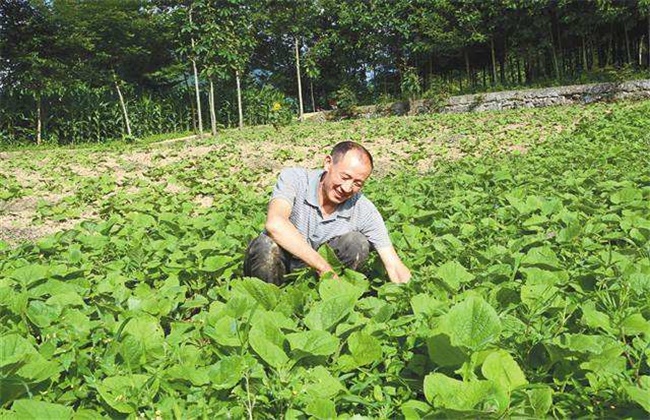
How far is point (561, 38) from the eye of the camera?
22156 millimetres

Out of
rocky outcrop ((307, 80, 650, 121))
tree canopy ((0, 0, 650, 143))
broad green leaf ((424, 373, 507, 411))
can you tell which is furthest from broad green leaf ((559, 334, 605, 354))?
tree canopy ((0, 0, 650, 143))

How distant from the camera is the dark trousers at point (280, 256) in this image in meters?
3.09

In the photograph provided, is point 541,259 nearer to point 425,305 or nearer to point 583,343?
point 425,305

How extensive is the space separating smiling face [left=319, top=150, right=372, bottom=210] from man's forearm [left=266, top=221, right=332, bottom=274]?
300 millimetres


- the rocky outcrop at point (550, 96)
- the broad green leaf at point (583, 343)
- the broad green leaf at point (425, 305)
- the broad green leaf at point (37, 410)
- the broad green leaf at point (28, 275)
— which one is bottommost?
the broad green leaf at point (583, 343)

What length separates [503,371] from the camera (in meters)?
1.65

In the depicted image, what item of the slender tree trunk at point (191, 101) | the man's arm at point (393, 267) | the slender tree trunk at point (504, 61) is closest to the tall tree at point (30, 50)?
the slender tree trunk at point (191, 101)

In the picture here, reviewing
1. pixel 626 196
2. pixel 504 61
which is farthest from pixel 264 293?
pixel 504 61

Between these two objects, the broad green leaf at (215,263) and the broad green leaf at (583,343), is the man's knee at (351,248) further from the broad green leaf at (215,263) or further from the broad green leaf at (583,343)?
the broad green leaf at (583,343)

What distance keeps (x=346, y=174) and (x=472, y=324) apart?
138 cm

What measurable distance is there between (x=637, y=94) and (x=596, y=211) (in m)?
15.0

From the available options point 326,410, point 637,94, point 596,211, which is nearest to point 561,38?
point 637,94

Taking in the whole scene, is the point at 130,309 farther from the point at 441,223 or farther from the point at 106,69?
the point at 106,69

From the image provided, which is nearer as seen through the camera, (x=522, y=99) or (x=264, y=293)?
(x=264, y=293)
